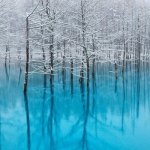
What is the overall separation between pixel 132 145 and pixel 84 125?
2.59 m

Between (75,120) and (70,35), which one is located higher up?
(70,35)

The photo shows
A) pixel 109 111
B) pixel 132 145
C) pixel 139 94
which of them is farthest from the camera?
pixel 139 94

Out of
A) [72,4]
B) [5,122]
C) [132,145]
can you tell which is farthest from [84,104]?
[72,4]

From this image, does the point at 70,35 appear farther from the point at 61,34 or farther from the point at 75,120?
the point at 75,120

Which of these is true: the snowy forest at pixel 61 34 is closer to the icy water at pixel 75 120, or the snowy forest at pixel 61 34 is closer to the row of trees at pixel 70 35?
the row of trees at pixel 70 35

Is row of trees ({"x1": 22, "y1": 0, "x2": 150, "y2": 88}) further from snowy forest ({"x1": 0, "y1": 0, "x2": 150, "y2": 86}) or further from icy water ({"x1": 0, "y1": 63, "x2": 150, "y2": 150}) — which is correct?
icy water ({"x1": 0, "y1": 63, "x2": 150, "y2": 150})

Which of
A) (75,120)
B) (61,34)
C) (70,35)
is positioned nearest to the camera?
(75,120)

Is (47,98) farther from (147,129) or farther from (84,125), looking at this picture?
(147,129)

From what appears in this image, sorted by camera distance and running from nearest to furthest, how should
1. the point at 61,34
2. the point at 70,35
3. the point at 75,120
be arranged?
the point at 75,120 < the point at 61,34 < the point at 70,35

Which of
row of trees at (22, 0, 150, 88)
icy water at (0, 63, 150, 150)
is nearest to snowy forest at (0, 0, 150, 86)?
row of trees at (22, 0, 150, 88)

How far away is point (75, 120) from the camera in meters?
9.61

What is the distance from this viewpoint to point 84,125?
353 inches

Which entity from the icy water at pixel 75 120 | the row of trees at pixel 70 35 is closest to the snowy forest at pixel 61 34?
the row of trees at pixel 70 35

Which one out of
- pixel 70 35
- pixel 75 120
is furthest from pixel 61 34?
pixel 75 120
